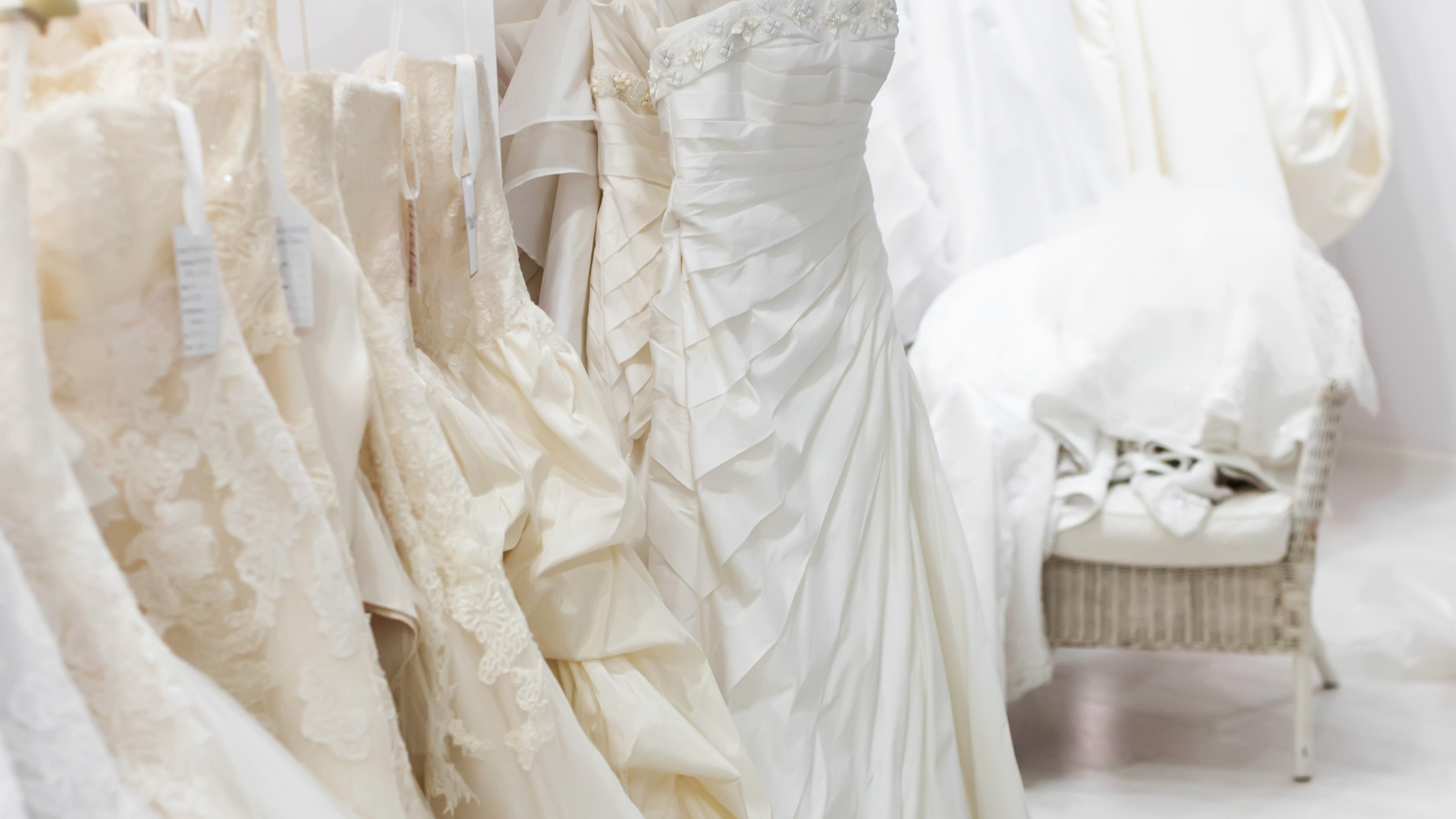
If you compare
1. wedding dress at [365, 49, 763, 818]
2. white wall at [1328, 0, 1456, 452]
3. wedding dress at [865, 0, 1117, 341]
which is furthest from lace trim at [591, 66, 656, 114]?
white wall at [1328, 0, 1456, 452]

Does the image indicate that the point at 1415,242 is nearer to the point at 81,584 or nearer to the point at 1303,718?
the point at 1303,718

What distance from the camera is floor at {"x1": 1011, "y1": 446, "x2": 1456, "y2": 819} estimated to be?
226 centimetres

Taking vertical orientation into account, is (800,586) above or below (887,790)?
above

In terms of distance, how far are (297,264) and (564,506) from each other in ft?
1.25

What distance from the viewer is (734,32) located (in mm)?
1388

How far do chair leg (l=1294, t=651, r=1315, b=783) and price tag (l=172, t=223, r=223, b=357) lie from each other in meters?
2.14

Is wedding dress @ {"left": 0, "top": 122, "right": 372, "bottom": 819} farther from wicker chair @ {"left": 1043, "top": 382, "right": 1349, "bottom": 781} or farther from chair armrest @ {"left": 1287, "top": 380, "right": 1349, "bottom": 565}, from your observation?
chair armrest @ {"left": 1287, "top": 380, "right": 1349, "bottom": 565}

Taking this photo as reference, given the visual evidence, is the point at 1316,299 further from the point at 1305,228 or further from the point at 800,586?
the point at 1305,228

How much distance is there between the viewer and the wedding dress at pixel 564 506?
1.09 meters

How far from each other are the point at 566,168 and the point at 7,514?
34.5 inches

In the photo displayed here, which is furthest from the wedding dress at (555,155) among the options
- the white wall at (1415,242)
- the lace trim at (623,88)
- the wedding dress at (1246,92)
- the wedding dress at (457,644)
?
the white wall at (1415,242)

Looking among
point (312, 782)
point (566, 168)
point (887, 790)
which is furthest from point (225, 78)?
point (887, 790)

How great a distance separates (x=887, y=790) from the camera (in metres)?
1.47
